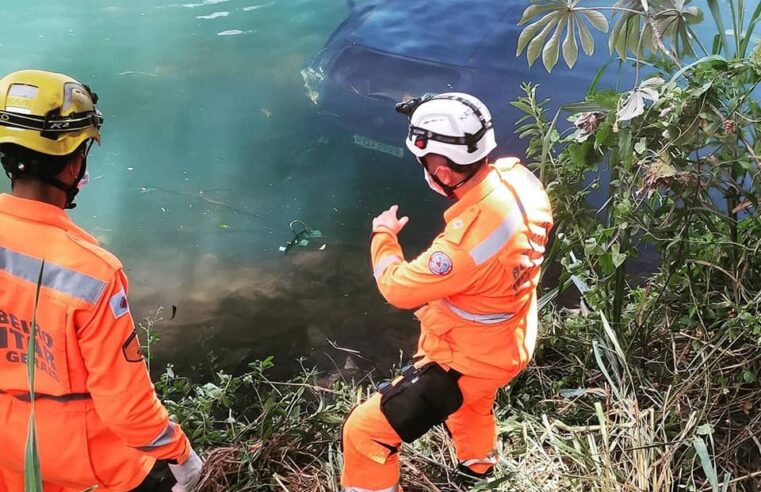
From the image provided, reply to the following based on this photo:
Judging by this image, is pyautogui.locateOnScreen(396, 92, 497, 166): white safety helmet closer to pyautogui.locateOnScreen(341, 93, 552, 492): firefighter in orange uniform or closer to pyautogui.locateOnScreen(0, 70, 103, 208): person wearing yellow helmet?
pyautogui.locateOnScreen(341, 93, 552, 492): firefighter in orange uniform

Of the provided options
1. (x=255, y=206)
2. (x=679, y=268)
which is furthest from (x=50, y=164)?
(x=255, y=206)

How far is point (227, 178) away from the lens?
3982 millimetres

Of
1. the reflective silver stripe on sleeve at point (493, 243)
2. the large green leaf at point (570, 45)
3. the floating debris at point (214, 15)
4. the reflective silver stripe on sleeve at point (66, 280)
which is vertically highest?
the large green leaf at point (570, 45)

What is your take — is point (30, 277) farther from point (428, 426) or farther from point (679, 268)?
point (679, 268)

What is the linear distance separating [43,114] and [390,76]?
10.5ft

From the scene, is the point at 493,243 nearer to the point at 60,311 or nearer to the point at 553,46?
the point at 553,46

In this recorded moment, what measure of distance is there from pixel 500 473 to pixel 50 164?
1.55 m

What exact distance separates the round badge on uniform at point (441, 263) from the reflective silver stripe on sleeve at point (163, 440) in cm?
71

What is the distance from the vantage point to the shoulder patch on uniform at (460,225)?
60.6 inches

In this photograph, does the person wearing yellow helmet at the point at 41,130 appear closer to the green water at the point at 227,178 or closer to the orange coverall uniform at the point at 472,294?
the orange coverall uniform at the point at 472,294

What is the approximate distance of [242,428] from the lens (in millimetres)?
2207

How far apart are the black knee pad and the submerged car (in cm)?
246

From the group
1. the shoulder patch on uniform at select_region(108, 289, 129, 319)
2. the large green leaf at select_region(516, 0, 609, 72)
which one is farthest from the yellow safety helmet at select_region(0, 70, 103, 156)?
the large green leaf at select_region(516, 0, 609, 72)

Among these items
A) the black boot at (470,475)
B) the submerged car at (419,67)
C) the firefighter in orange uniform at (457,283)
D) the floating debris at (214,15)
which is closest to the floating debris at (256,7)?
the floating debris at (214,15)
